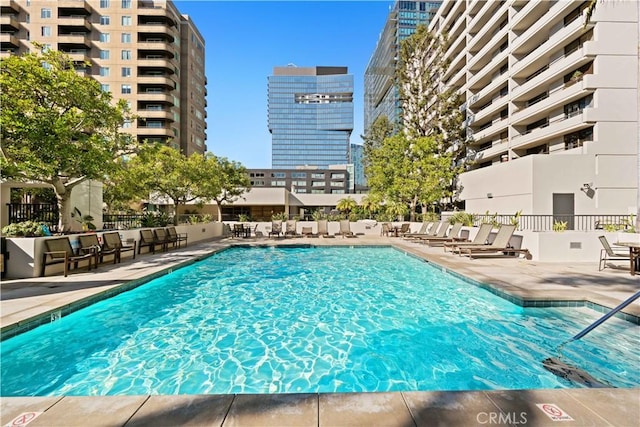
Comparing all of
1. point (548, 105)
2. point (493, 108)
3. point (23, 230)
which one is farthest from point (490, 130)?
point (23, 230)

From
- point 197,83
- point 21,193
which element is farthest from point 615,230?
point 197,83

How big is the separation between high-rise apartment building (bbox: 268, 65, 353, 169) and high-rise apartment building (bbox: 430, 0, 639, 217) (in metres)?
116

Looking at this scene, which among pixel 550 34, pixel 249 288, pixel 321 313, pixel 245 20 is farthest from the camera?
pixel 550 34

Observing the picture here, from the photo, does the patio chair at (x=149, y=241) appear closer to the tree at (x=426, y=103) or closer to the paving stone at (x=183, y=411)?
the paving stone at (x=183, y=411)

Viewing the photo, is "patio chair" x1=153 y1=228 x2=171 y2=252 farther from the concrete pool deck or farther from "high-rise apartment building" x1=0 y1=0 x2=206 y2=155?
"high-rise apartment building" x1=0 y1=0 x2=206 y2=155

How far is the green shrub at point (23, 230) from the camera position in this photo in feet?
26.9

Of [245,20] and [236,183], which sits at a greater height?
[245,20]

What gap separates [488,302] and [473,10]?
36.5 meters

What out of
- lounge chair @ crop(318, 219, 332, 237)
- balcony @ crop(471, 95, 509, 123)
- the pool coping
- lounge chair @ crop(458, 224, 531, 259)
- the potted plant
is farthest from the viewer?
balcony @ crop(471, 95, 509, 123)

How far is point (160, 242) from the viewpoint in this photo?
13.2 metres

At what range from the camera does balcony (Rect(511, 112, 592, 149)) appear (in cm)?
1917

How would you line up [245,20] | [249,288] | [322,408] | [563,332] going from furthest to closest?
[245,20], [249,288], [563,332], [322,408]

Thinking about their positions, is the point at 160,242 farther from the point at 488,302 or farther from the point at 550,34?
the point at 550,34

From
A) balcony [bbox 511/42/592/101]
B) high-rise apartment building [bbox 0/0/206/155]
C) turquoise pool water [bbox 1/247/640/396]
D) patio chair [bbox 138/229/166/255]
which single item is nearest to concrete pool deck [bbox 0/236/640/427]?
turquoise pool water [bbox 1/247/640/396]
